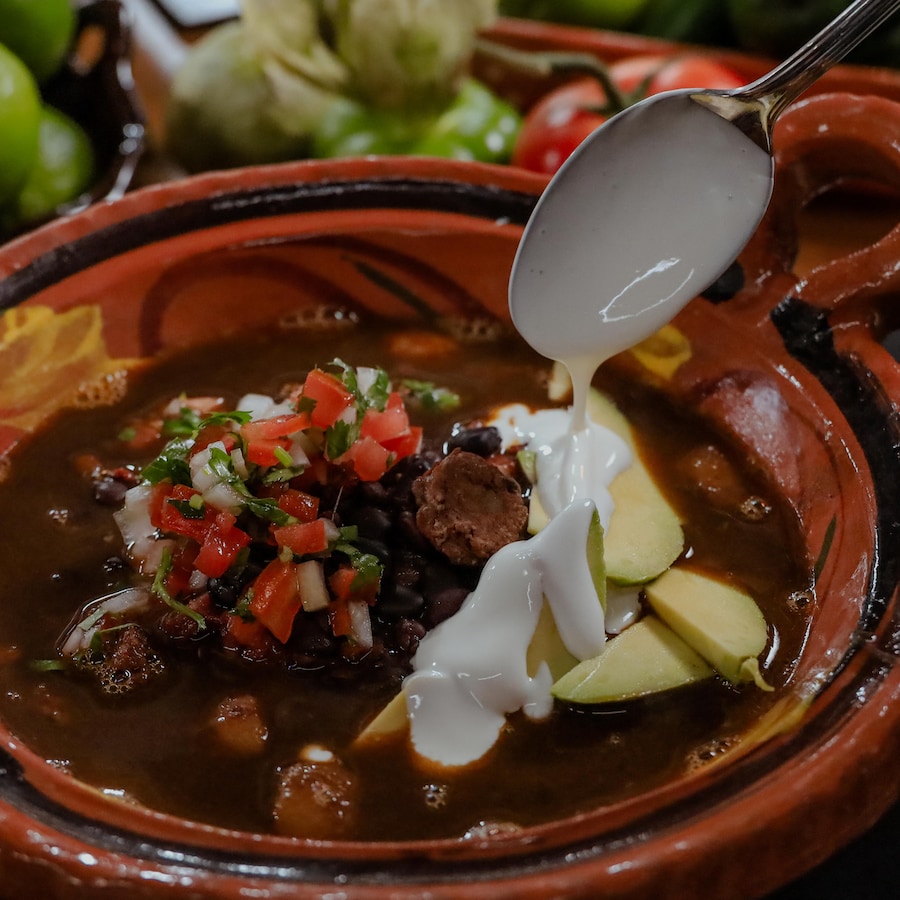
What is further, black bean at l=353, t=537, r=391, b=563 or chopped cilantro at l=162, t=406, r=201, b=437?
chopped cilantro at l=162, t=406, r=201, b=437

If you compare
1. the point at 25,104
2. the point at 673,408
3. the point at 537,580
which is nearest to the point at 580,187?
the point at 673,408

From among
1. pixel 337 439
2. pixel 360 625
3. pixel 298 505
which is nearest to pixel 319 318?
pixel 337 439

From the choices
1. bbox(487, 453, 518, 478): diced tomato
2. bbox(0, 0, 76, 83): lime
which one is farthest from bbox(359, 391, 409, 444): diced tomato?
bbox(0, 0, 76, 83): lime

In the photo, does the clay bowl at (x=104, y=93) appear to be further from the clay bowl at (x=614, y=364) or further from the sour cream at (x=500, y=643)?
the sour cream at (x=500, y=643)

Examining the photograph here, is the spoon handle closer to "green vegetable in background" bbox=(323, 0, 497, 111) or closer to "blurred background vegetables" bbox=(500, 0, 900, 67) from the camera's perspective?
"green vegetable in background" bbox=(323, 0, 497, 111)

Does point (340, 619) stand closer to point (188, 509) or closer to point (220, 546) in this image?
point (220, 546)
